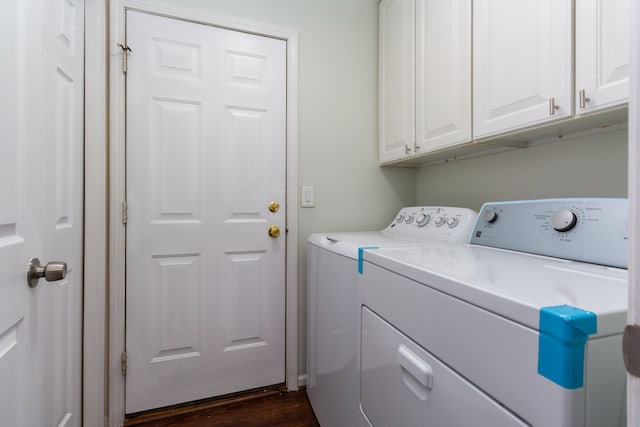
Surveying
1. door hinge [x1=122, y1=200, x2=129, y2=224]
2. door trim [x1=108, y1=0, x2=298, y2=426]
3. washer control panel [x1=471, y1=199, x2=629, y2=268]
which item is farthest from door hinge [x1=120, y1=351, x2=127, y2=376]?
washer control panel [x1=471, y1=199, x2=629, y2=268]

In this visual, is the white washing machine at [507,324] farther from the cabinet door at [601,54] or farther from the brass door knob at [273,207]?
the brass door knob at [273,207]

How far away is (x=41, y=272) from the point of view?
0.76 metres

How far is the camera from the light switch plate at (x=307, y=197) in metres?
1.79

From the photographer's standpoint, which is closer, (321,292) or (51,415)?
(51,415)

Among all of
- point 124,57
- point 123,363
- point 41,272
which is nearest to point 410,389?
point 41,272

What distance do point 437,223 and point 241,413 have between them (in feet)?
4.57

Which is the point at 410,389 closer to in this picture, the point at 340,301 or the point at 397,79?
the point at 340,301

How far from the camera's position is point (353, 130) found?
6.20ft

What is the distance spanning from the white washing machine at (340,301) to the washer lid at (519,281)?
0.27 metres

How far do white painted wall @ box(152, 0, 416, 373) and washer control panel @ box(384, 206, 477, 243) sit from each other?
0.26 m

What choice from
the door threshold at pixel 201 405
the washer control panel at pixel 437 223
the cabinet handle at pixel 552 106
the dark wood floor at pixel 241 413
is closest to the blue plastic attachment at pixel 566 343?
the cabinet handle at pixel 552 106

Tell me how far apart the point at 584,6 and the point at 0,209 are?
1.56 meters

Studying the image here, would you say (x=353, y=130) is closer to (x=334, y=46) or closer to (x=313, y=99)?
(x=313, y=99)

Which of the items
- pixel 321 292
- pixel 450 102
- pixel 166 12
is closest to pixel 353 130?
pixel 450 102
